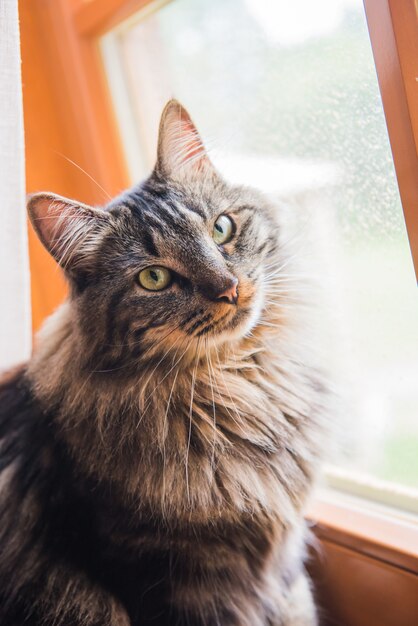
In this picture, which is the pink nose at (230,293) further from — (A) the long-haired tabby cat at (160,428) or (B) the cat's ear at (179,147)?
(B) the cat's ear at (179,147)

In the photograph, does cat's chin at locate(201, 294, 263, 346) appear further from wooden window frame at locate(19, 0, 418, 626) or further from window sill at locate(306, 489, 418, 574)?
window sill at locate(306, 489, 418, 574)

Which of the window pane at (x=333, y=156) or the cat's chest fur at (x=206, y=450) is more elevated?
the window pane at (x=333, y=156)

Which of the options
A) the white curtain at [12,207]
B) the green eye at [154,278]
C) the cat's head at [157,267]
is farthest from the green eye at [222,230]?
the white curtain at [12,207]

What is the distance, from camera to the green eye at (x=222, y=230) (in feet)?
3.33

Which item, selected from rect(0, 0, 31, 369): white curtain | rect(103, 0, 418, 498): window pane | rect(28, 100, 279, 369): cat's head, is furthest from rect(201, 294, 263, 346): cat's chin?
rect(0, 0, 31, 369): white curtain

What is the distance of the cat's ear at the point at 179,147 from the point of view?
3.40 ft

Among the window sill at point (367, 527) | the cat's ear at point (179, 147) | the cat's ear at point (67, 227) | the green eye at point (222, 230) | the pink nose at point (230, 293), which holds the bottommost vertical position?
the window sill at point (367, 527)

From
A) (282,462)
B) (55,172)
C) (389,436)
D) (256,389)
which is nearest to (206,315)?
(256,389)

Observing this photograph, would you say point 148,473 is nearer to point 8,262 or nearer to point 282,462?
point 282,462

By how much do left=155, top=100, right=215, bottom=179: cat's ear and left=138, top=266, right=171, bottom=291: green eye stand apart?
0.23 m

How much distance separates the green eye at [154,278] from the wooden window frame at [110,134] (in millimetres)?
247

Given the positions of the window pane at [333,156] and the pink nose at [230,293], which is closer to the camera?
the pink nose at [230,293]

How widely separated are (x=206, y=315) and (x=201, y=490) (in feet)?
0.99

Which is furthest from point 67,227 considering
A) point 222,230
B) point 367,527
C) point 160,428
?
point 367,527
